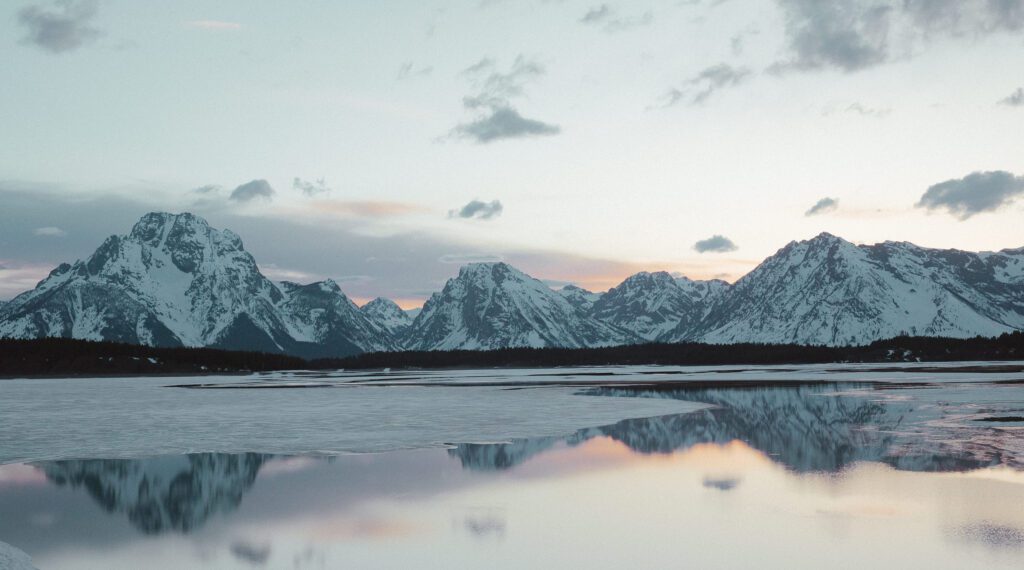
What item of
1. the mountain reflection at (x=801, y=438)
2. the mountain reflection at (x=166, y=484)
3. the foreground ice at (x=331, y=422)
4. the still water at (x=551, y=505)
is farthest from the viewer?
the foreground ice at (x=331, y=422)

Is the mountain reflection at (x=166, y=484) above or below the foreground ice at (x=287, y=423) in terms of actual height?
above

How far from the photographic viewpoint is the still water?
54.1ft

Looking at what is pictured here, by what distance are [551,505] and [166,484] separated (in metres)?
11.7

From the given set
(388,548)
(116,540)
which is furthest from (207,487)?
(388,548)

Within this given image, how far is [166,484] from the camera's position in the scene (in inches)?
991

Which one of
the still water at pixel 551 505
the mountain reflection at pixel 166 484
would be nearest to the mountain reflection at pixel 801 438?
the still water at pixel 551 505

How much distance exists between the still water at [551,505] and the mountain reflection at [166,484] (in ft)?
0.31

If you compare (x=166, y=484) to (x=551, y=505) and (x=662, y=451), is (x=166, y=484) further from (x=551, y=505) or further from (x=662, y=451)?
(x=662, y=451)

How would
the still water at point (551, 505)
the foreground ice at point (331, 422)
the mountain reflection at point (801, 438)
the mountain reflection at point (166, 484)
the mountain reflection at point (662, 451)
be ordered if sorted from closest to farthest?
the still water at point (551, 505) → the mountain reflection at point (166, 484) → the mountain reflection at point (662, 451) → the mountain reflection at point (801, 438) → the foreground ice at point (331, 422)

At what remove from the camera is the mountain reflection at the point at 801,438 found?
92.2 ft

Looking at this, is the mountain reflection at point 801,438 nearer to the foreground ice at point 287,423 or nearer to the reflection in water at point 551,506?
the reflection in water at point 551,506

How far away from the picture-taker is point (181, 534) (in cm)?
1870

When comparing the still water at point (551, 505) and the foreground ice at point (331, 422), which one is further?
the foreground ice at point (331, 422)

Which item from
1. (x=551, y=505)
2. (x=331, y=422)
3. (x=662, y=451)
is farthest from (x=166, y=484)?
(x=331, y=422)
